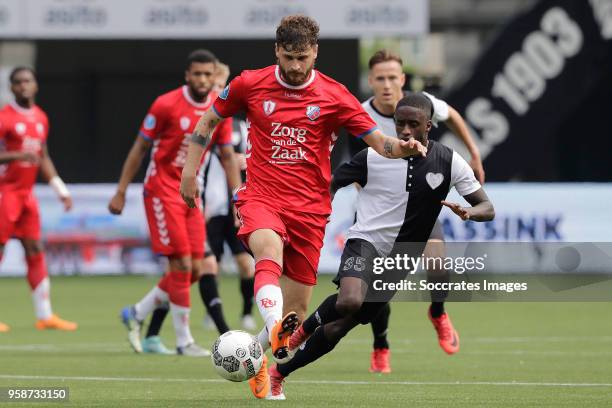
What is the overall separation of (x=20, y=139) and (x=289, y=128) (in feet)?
22.3

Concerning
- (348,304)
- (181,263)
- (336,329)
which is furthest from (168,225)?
(348,304)

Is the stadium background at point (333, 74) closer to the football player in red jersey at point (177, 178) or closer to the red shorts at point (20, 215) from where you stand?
the red shorts at point (20, 215)

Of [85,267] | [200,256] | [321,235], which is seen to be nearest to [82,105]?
[85,267]

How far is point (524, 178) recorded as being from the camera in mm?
23219

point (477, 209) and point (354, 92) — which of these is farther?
point (354, 92)

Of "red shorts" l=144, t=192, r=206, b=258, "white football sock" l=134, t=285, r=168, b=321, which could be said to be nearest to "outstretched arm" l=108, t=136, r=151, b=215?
"red shorts" l=144, t=192, r=206, b=258

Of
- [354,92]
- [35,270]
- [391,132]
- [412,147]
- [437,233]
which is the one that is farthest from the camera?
[354,92]

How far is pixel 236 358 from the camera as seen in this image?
814cm

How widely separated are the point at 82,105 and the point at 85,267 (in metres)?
2.77

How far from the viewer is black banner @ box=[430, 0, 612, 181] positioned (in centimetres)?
2267

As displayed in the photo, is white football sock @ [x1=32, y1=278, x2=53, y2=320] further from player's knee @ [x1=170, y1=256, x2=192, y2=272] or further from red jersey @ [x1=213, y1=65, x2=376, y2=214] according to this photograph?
red jersey @ [x1=213, y1=65, x2=376, y2=214]

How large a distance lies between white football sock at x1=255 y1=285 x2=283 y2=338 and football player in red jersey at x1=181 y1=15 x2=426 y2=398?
215 mm

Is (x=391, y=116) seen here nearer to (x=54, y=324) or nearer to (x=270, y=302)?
(x=270, y=302)

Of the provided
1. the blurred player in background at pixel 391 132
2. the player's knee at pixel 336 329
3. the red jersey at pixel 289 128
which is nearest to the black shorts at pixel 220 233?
the blurred player in background at pixel 391 132
